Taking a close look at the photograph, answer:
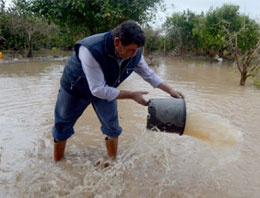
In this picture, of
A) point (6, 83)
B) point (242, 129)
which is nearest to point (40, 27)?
point (6, 83)

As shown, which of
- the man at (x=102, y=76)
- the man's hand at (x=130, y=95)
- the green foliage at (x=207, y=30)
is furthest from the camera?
the green foliage at (x=207, y=30)

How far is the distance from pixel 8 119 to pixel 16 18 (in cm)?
1577

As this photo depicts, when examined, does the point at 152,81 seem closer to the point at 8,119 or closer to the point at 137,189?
the point at 137,189

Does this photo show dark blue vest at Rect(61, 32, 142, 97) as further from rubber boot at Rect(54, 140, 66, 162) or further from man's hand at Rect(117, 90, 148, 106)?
rubber boot at Rect(54, 140, 66, 162)

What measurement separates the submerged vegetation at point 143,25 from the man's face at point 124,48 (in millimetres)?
5087

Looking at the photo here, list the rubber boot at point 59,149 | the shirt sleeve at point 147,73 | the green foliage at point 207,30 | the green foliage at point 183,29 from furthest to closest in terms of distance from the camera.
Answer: the green foliage at point 183,29
the green foliage at point 207,30
the rubber boot at point 59,149
the shirt sleeve at point 147,73

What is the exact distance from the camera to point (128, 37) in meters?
2.02

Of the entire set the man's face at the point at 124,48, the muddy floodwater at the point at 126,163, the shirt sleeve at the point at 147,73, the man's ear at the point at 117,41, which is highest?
the man's ear at the point at 117,41

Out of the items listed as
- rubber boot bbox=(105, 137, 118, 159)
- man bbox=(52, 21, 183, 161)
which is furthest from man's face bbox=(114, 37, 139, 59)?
rubber boot bbox=(105, 137, 118, 159)

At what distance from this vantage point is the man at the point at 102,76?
2.12m

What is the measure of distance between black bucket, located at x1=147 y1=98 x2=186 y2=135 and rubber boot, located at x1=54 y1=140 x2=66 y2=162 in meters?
1.00

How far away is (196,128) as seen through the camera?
2.71 metres

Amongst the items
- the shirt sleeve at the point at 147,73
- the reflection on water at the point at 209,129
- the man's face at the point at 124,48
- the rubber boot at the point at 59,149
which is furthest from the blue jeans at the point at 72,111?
the reflection on water at the point at 209,129

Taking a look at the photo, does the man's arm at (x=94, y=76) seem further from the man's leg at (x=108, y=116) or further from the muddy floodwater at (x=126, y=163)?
the muddy floodwater at (x=126, y=163)
